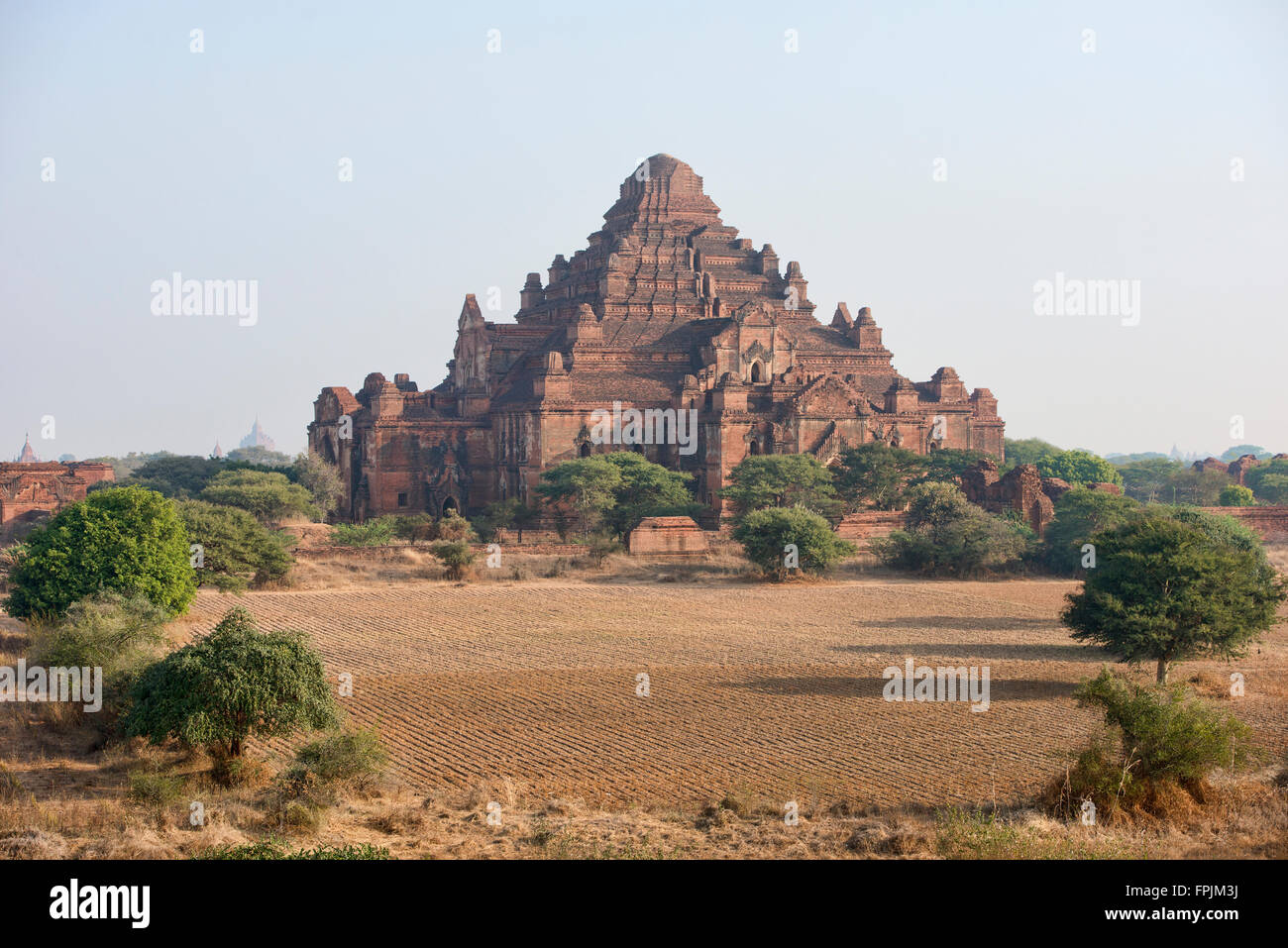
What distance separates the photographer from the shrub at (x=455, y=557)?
45219 millimetres

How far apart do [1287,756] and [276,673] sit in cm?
1576

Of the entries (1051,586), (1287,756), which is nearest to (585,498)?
(1051,586)

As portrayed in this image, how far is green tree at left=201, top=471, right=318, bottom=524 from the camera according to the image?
5500 cm

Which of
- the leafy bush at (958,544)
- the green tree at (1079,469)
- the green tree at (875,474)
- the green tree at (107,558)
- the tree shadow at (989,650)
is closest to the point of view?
the green tree at (107,558)

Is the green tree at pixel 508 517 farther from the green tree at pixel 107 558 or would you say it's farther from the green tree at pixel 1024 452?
the green tree at pixel 1024 452

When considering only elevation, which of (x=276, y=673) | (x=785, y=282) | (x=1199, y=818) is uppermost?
(x=785, y=282)

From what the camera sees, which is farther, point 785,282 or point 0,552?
point 785,282

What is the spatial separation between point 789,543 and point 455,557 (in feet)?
38.4

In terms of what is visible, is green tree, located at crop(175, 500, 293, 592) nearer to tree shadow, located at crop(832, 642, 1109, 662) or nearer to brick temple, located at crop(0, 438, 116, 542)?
tree shadow, located at crop(832, 642, 1109, 662)

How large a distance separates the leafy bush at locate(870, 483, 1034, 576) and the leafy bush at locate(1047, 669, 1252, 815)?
1156 inches

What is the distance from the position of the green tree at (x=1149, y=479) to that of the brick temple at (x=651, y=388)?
3412 centimetres

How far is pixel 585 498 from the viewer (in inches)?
2138

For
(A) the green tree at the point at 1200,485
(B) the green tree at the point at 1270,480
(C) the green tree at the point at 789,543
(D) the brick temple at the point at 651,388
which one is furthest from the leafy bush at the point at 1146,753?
(A) the green tree at the point at 1200,485
